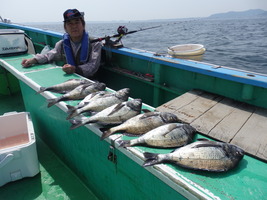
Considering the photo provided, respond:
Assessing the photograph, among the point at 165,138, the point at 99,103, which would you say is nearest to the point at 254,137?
the point at 165,138

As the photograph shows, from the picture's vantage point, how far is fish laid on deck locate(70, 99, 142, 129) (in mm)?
2023

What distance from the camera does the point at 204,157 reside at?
4.95 ft

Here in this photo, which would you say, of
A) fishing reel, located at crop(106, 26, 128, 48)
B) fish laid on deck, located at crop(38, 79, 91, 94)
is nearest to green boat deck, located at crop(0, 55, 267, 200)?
fish laid on deck, located at crop(38, 79, 91, 94)

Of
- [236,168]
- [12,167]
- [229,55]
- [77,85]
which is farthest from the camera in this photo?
[229,55]

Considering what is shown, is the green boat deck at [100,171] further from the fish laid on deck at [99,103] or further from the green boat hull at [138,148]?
the fish laid on deck at [99,103]

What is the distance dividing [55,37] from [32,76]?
334 centimetres

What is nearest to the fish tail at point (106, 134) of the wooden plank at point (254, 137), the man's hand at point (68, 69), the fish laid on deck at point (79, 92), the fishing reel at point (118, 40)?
the fish laid on deck at point (79, 92)

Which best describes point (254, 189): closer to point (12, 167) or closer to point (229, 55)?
point (12, 167)

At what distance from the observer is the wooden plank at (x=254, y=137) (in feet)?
5.78

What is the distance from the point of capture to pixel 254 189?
1358mm

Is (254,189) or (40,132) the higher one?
(254,189)

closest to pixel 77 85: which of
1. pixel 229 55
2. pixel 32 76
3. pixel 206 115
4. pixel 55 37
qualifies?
pixel 32 76

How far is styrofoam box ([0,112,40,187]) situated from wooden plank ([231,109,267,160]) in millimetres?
2384

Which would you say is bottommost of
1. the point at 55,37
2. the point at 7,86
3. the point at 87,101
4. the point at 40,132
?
the point at 40,132
